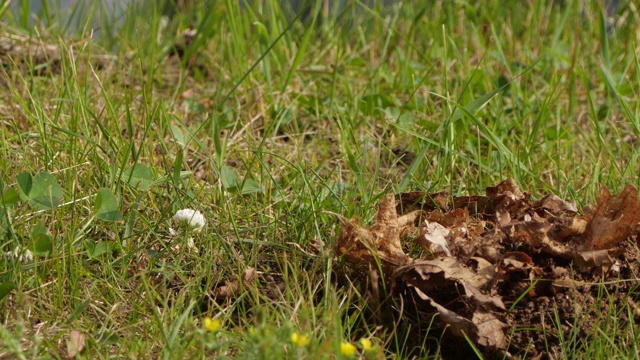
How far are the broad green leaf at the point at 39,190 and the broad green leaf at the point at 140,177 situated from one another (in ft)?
0.74

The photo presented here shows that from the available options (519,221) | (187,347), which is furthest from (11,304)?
(519,221)

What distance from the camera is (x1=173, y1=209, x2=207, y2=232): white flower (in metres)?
2.27

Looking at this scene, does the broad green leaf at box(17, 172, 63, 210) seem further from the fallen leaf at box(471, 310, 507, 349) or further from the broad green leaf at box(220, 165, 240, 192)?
the fallen leaf at box(471, 310, 507, 349)

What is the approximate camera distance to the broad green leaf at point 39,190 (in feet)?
7.13

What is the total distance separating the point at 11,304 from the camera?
198 cm

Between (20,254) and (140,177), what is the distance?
0.50 metres

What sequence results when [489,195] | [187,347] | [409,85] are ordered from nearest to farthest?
[187,347]
[489,195]
[409,85]

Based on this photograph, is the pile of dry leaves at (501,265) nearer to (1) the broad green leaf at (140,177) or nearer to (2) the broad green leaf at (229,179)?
(2) the broad green leaf at (229,179)

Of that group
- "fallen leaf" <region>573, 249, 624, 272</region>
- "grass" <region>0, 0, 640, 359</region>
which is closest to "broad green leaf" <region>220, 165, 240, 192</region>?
"grass" <region>0, 0, 640, 359</region>

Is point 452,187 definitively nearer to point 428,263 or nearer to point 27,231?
point 428,263

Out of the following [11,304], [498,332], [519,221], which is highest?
[519,221]

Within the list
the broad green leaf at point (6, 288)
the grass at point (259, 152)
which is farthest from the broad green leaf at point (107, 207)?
the broad green leaf at point (6, 288)

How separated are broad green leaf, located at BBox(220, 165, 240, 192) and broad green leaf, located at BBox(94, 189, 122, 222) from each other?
0.38 meters

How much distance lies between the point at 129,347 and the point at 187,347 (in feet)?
0.45
